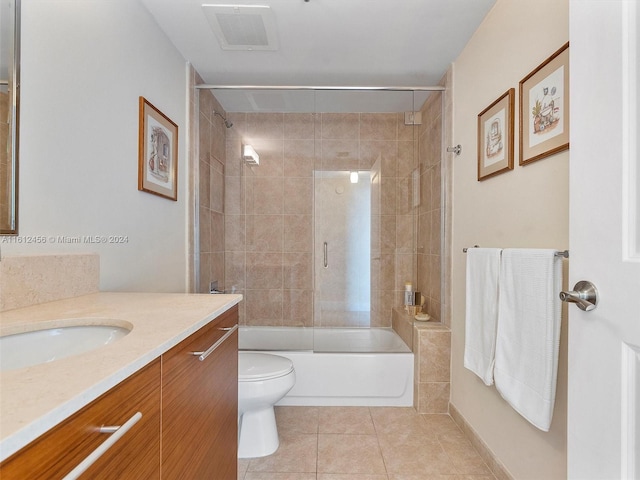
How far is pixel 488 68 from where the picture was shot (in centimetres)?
175

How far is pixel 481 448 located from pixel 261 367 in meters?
1.23

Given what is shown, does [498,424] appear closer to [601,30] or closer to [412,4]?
[601,30]

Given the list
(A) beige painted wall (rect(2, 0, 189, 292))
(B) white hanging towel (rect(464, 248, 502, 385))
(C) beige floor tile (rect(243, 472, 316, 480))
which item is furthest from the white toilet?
(B) white hanging towel (rect(464, 248, 502, 385))

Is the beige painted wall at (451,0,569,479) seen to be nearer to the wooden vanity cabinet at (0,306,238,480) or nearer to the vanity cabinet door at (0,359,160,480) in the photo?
the wooden vanity cabinet at (0,306,238,480)

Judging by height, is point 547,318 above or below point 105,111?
below

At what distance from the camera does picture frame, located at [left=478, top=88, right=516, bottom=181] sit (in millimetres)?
1521

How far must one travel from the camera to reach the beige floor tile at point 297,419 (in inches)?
77.5

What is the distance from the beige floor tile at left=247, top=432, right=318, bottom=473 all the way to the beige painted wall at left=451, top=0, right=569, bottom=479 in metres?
0.91

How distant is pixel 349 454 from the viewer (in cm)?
173

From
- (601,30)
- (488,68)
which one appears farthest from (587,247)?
(488,68)

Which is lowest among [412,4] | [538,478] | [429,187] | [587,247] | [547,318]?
[538,478]

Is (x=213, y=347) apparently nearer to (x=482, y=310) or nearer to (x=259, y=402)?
(x=259, y=402)

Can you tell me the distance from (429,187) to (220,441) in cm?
215

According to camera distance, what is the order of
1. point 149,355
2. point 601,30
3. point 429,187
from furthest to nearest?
point 429,187 < point 601,30 < point 149,355
